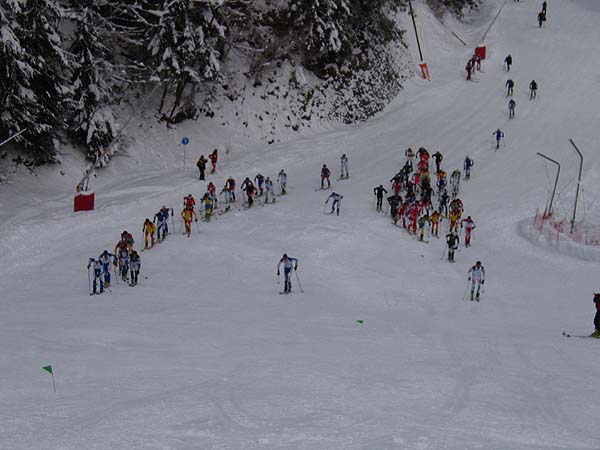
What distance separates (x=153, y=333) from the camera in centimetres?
1564

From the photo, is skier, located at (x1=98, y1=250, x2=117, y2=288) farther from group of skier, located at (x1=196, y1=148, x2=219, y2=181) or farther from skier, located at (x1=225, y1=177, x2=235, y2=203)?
group of skier, located at (x1=196, y1=148, x2=219, y2=181)

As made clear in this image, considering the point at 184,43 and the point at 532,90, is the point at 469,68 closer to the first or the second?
the point at 532,90

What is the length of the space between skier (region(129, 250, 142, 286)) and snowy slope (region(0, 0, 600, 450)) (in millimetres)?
502

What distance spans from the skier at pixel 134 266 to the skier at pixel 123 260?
0.38 metres

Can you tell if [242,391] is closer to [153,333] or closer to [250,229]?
[153,333]

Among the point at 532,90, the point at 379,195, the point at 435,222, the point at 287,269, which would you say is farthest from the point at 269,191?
the point at 532,90

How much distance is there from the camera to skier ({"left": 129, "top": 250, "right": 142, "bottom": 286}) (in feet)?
65.8

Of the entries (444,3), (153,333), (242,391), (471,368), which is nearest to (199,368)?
(242,391)

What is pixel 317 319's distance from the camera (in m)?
17.7

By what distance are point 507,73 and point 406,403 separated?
1462 inches

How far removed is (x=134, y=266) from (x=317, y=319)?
19.5 ft

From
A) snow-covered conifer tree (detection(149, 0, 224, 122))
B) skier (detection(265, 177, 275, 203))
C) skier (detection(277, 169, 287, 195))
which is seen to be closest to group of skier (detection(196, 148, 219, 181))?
skier (detection(265, 177, 275, 203))

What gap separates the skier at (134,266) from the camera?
20062mm

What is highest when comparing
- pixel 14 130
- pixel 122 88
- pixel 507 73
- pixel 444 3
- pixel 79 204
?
pixel 444 3
